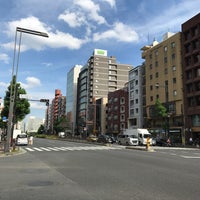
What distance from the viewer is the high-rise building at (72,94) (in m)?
123

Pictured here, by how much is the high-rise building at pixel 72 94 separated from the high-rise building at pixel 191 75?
76.2m

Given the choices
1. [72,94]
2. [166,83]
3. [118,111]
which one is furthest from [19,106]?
[72,94]

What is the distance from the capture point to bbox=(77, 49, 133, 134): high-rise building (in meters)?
105

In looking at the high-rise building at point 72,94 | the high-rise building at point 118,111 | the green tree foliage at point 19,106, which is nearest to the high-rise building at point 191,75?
the high-rise building at point 118,111

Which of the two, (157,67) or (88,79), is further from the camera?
(88,79)

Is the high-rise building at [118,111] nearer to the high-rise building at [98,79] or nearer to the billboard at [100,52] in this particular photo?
the high-rise building at [98,79]

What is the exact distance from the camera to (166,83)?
2317 inches

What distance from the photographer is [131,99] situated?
7475 cm

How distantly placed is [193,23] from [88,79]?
202 feet

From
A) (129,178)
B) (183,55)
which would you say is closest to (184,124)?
(183,55)

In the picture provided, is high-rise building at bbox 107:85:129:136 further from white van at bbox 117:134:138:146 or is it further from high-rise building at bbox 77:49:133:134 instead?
white van at bbox 117:134:138:146

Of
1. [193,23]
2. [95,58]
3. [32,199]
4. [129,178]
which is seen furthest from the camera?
[95,58]

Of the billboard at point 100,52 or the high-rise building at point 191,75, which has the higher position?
the billboard at point 100,52

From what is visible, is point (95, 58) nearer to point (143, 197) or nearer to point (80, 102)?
point (80, 102)
